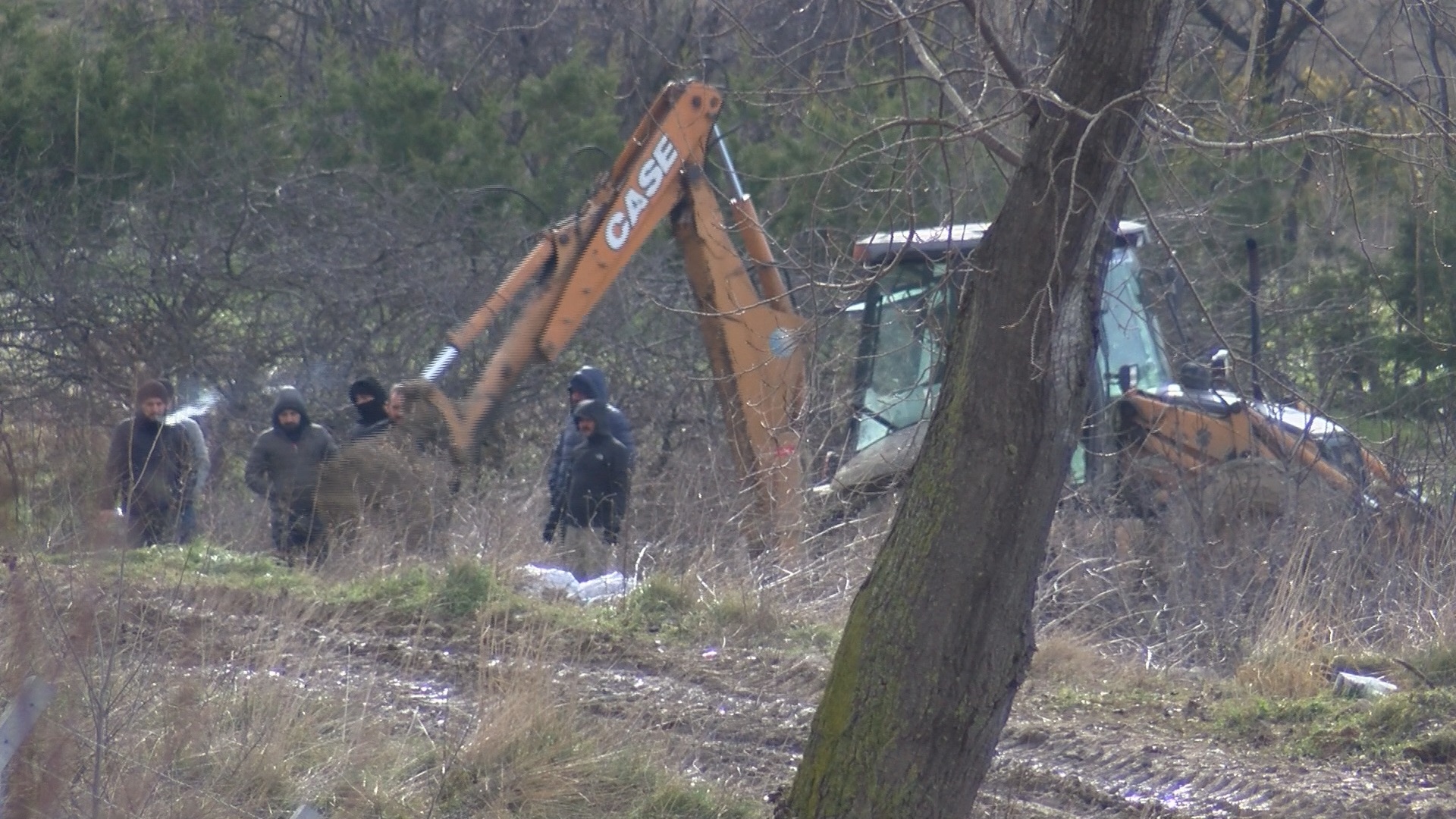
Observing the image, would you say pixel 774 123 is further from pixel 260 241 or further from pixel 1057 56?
pixel 1057 56

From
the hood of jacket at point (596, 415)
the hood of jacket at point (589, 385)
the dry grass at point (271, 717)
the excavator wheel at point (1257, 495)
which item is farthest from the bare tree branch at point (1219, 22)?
the hood of jacket at point (589, 385)

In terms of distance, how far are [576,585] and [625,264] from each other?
2510 mm

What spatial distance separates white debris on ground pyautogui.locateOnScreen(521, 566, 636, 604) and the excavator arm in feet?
3.99

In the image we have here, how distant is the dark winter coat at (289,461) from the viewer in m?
9.92

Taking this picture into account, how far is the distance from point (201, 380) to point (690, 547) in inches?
259

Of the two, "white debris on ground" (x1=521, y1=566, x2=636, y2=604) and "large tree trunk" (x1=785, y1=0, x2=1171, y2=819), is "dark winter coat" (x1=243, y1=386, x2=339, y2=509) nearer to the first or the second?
"white debris on ground" (x1=521, y1=566, x2=636, y2=604)

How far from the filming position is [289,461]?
9.97 m

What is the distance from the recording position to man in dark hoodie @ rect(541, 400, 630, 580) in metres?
9.73

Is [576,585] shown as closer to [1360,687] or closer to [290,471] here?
[290,471]

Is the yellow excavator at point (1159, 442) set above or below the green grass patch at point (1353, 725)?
above

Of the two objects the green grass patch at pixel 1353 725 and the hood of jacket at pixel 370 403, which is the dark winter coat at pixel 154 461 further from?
the green grass patch at pixel 1353 725

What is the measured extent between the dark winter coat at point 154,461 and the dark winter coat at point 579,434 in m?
2.23

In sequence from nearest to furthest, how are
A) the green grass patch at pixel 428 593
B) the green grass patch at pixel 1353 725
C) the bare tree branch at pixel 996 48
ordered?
the bare tree branch at pixel 996 48
the green grass patch at pixel 1353 725
the green grass patch at pixel 428 593

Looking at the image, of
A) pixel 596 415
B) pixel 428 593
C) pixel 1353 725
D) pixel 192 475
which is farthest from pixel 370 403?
pixel 1353 725
